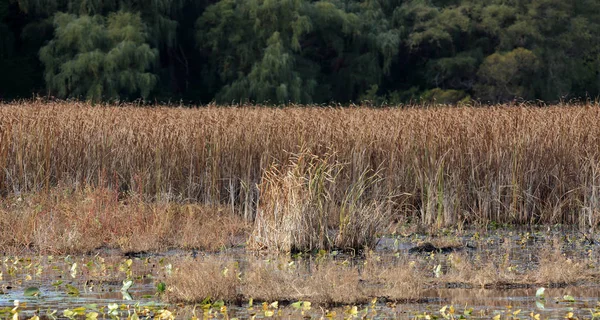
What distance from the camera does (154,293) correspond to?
8055mm

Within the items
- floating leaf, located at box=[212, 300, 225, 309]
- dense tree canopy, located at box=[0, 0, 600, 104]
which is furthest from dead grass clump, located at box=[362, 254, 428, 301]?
dense tree canopy, located at box=[0, 0, 600, 104]

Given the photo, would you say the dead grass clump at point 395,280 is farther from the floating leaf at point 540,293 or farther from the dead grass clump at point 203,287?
the dead grass clump at point 203,287

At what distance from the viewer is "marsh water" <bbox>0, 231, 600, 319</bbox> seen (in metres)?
Answer: 7.24

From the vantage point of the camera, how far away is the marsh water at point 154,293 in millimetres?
7242

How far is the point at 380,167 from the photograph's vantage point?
13.3 metres

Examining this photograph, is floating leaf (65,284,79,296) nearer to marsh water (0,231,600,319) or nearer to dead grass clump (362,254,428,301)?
marsh water (0,231,600,319)

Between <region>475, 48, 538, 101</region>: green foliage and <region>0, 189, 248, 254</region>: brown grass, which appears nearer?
<region>0, 189, 248, 254</region>: brown grass

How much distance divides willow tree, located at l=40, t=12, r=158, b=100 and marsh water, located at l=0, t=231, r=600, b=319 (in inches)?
865

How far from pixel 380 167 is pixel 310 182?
325 cm

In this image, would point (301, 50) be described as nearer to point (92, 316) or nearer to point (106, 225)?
point (106, 225)

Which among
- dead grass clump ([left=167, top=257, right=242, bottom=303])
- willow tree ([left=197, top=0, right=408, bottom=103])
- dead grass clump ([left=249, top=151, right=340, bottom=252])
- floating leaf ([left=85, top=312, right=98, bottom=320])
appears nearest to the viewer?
floating leaf ([left=85, top=312, right=98, bottom=320])

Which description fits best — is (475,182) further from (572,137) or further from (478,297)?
(478,297)

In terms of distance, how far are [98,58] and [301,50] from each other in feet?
28.2

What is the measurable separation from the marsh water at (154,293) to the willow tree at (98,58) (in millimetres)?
21969
